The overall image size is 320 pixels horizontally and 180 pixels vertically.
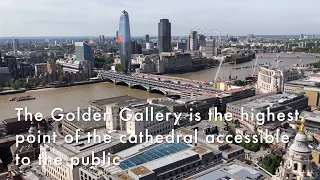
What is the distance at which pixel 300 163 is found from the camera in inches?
178

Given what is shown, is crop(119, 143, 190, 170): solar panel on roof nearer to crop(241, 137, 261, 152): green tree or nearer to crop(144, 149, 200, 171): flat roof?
crop(144, 149, 200, 171): flat roof

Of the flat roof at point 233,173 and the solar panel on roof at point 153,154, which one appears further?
the solar panel on roof at point 153,154

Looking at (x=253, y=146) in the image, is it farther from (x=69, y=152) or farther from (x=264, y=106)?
(x=69, y=152)

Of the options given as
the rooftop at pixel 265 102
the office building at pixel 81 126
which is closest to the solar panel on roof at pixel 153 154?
the office building at pixel 81 126

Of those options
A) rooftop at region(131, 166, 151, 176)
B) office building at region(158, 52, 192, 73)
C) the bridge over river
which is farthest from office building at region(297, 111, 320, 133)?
office building at region(158, 52, 192, 73)

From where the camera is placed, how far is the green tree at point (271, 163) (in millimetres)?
8727

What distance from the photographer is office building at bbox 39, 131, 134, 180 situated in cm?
837

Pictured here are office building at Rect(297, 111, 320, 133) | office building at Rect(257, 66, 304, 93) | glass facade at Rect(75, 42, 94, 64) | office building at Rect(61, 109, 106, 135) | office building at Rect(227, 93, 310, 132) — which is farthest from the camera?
glass facade at Rect(75, 42, 94, 64)

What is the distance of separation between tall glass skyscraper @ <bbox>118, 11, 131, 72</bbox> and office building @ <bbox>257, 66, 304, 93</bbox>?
14960mm

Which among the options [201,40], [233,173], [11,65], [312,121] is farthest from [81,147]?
[201,40]

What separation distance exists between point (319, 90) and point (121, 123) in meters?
11.6

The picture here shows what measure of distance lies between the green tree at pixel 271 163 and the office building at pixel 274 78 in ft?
39.0

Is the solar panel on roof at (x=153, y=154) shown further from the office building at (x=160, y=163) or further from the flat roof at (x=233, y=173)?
the flat roof at (x=233, y=173)

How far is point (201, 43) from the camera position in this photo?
5884cm
